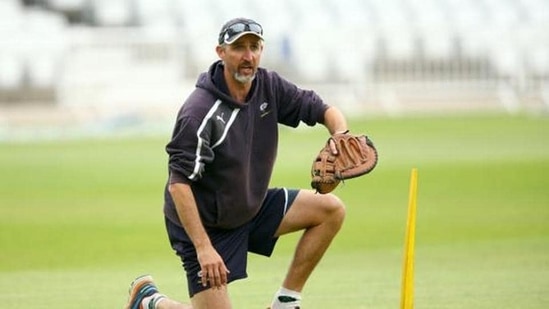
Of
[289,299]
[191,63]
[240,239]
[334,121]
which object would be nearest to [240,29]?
[334,121]

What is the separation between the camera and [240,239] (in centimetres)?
820

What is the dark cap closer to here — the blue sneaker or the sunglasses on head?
the sunglasses on head

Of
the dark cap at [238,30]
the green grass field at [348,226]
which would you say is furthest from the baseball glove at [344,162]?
the green grass field at [348,226]

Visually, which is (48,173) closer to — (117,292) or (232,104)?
(117,292)

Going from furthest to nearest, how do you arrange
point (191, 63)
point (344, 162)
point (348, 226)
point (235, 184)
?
point (191, 63)
point (348, 226)
point (235, 184)
point (344, 162)

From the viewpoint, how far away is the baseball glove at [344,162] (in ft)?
25.6

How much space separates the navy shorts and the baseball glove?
549mm

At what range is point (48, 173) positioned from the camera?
2111cm

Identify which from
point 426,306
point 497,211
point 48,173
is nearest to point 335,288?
point 426,306

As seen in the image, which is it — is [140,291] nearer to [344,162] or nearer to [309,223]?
[309,223]

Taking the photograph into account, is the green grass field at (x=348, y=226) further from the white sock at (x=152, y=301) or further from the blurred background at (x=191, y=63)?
the blurred background at (x=191, y=63)

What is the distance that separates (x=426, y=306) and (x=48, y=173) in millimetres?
12556

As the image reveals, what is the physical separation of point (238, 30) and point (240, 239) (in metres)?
1.18

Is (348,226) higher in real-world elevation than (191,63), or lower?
lower
